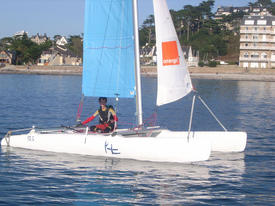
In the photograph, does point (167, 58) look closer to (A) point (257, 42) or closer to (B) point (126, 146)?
(B) point (126, 146)

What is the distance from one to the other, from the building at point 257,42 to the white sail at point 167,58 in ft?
297

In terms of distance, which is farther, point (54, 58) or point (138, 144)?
point (54, 58)

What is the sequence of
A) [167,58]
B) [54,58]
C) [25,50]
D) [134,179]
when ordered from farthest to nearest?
[54,58], [25,50], [167,58], [134,179]

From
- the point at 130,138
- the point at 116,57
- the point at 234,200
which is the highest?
the point at 116,57

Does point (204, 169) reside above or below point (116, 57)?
below

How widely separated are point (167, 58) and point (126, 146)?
10.7 feet

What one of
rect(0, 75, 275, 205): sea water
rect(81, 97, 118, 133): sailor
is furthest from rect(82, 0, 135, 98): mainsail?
rect(0, 75, 275, 205): sea water

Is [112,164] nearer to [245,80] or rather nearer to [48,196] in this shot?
[48,196]

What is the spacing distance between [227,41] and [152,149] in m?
110

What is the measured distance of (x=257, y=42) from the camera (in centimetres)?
10394

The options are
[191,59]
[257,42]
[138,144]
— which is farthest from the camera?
[191,59]

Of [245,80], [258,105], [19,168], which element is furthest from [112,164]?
[245,80]

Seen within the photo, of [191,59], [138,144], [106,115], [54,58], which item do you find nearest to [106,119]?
[106,115]

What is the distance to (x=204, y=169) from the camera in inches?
565
